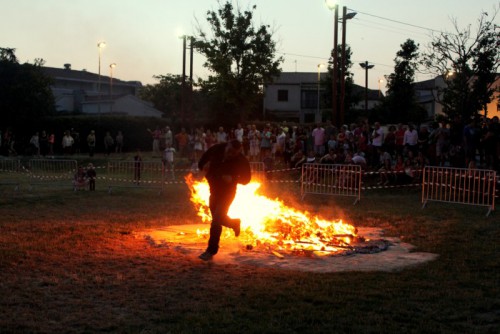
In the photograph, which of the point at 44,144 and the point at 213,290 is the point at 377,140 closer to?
the point at 213,290

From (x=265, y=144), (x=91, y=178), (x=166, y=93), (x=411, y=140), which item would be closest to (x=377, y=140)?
(x=411, y=140)

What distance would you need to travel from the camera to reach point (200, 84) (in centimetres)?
4044

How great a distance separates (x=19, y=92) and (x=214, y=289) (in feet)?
127

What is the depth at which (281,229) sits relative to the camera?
11.0m

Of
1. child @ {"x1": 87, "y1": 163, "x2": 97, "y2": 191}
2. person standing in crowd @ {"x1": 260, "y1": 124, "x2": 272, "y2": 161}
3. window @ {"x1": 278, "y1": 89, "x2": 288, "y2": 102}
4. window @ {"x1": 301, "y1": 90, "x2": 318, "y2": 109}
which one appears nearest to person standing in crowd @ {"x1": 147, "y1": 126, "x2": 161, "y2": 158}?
person standing in crowd @ {"x1": 260, "y1": 124, "x2": 272, "y2": 161}

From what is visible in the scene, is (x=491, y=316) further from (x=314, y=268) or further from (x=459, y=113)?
(x=459, y=113)

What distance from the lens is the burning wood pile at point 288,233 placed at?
1010 centimetres

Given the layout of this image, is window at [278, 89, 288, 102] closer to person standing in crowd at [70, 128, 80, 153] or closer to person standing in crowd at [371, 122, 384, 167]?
person standing in crowd at [70, 128, 80, 153]

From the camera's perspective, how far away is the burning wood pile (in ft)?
33.1

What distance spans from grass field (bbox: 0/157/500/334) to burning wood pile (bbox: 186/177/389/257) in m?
1.20

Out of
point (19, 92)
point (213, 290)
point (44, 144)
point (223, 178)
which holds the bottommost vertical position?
point (213, 290)

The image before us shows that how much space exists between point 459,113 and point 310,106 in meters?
47.9

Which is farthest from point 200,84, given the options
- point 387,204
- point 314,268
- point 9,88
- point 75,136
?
point 314,268

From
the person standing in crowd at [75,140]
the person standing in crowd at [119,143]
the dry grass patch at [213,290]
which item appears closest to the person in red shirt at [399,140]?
the dry grass patch at [213,290]
